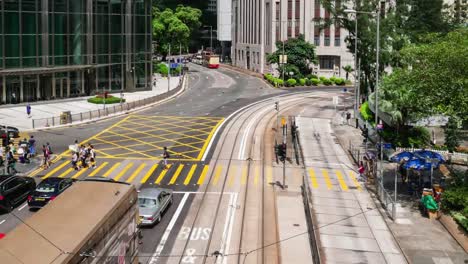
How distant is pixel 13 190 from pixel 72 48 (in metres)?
44.8

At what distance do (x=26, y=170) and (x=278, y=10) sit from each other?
81428 millimetres

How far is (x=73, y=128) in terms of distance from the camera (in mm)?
55156

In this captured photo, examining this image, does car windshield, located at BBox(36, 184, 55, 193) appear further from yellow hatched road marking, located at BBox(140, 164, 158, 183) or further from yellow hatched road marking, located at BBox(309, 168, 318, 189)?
yellow hatched road marking, located at BBox(309, 168, 318, 189)

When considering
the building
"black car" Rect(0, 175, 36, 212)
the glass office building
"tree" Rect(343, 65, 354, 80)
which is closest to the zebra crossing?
"black car" Rect(0, 175, 36, 212)

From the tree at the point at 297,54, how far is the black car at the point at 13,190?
7202 centimetres

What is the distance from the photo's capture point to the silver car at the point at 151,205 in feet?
89.8

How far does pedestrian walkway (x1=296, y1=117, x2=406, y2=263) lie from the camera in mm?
24516

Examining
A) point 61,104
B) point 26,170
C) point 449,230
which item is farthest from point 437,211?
point 61,104

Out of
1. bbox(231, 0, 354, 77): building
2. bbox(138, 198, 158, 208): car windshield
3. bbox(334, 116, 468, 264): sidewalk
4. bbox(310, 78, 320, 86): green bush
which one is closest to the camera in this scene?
bbox(334, 116, 468, 264): sidewalk

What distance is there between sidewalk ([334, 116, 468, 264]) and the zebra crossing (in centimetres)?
594

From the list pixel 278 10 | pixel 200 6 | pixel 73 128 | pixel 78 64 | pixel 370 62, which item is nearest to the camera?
pixel 73 128

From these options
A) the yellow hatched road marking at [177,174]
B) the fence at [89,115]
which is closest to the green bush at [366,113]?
the yellow hatched road marking at [177,174]

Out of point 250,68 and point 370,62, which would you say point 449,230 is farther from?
point 250,68

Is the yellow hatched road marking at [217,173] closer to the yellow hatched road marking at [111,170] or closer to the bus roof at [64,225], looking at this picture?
the yellow hatched road marking at [111,170]
